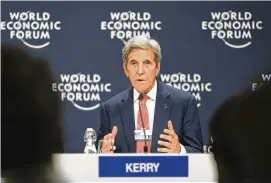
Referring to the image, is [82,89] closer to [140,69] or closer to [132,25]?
[140,69]

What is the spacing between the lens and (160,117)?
2.25 m

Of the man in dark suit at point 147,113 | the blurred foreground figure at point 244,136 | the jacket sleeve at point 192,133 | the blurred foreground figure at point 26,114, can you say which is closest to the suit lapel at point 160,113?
the man in dark suit at point 147,113

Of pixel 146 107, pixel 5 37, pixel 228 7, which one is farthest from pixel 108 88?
pixel 228 7

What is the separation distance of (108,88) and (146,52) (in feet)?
0.89

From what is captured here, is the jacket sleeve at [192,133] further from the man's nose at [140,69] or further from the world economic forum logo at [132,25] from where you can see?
the world economic forum logo at [132,25]

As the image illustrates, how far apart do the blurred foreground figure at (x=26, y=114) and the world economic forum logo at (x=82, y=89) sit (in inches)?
2.3

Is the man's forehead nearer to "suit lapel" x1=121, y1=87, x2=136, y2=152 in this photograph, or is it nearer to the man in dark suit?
the man in dark suit

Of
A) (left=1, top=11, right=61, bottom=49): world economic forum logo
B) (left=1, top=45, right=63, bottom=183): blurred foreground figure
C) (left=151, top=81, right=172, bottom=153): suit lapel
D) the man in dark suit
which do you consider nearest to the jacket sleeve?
the man in dark suit

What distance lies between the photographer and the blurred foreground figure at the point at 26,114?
90.4 inches

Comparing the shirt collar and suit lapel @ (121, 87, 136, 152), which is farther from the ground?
the shirt collar

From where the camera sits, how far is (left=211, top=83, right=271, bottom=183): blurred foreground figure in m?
2.27

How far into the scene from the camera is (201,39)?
2.28 meters

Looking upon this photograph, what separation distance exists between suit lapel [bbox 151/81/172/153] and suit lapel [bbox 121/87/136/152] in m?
0.11

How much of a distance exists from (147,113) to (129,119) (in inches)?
3.8
